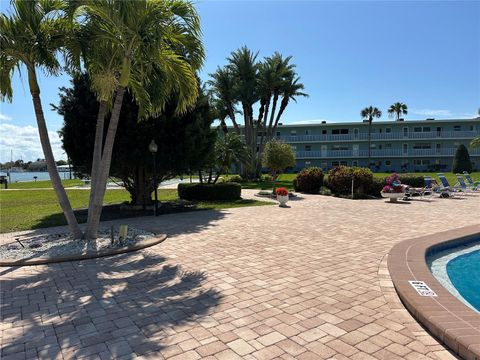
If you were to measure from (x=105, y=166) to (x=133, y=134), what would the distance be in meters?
5.74

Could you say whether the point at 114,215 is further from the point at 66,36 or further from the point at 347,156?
the point at 347,156

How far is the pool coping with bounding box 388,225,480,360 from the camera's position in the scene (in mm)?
3527

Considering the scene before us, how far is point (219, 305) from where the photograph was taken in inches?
188

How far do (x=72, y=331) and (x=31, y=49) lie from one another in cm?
660

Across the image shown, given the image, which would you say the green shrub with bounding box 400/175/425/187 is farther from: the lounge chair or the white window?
the white window

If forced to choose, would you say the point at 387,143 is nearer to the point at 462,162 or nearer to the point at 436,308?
the point at 462,162

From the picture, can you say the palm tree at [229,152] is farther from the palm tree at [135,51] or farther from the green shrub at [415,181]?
the palm tree at [135,51]

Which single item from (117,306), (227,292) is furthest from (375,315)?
(117,306)

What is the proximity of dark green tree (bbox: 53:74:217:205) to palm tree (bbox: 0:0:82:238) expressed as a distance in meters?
5.36

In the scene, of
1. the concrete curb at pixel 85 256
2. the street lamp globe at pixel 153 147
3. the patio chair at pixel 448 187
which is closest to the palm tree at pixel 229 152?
the street lamp globe at pixel 153 147

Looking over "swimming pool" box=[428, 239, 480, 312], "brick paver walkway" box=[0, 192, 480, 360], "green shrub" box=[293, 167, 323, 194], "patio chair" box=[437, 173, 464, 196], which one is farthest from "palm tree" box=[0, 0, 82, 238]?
"patio chair" box=[437, 173, 464, 196]

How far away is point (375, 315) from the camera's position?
441 centimetres

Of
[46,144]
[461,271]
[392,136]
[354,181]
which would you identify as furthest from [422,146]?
[46,144]

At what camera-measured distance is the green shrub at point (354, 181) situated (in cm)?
2098
